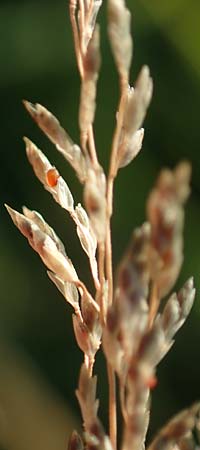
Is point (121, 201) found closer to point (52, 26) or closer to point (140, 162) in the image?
point (140, 162)

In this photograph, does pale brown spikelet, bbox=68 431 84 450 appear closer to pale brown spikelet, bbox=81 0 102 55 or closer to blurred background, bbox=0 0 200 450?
pale brown spikelet, bbox=81 0 102 55

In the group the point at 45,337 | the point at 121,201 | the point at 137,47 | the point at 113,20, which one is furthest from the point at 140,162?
the point at 113,20

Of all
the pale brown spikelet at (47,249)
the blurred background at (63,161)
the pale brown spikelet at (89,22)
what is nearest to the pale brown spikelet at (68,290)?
the pale brown spikelet at (47,249)

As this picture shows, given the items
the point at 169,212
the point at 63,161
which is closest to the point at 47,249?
the point at 169,212

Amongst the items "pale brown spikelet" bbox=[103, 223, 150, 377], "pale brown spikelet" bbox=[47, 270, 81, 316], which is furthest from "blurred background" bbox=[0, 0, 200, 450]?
"pale brown spikelet" bbox=[103, 223, 150, 377]

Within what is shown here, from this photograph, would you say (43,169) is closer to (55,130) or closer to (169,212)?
(55,130)

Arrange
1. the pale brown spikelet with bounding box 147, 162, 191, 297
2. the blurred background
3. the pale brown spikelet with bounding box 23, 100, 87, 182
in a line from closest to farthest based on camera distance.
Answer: the pale brown spikelet with bounding box 147, 162, 191, 297 < the pale brown spikelet with bounding box 23, 100, 87, 182 < the blurred background
